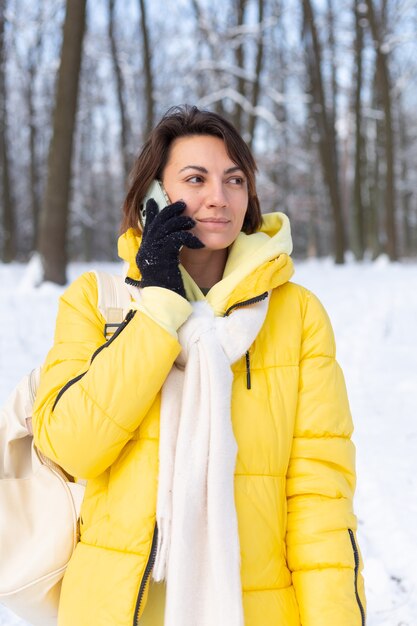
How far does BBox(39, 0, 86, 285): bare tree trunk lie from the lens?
9.73m

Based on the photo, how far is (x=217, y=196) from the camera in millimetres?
1789

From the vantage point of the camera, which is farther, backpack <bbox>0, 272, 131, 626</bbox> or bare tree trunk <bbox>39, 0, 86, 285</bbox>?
bare tree trunk <bbox>39, 0, 86, 285</bbox>

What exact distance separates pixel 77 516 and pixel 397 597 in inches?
74.7

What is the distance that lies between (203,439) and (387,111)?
18.9m

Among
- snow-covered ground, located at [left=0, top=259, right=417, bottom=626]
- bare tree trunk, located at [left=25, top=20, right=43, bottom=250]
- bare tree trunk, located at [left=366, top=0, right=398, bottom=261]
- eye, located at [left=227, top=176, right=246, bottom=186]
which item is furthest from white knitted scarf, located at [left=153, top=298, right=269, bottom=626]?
bare tree trunk, located at [left=25, top=20, right=43, bottom=250]

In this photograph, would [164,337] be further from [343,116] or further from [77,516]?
[343,116]

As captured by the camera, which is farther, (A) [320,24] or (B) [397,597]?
(A) [320,24]

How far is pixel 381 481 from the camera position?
4.12 metres

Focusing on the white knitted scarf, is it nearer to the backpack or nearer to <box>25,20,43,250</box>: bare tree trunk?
the backpack

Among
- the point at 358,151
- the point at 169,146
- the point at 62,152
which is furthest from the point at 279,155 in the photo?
the point at 169,146

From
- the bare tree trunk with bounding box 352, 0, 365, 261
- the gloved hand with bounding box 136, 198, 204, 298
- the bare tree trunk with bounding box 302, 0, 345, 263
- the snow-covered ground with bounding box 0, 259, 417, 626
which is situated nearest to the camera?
the gloved hand with bounding box 136, 198, 204, 298

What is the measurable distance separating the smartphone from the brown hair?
20 mm

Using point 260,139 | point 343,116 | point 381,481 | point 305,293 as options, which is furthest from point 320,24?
point 305,293

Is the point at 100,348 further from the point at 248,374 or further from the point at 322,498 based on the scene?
the point at 322,498
